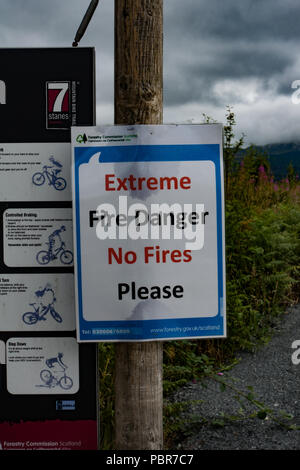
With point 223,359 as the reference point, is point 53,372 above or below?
above

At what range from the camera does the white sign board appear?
296 centimetres

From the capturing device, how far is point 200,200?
2.98 meters

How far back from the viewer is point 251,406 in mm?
4324

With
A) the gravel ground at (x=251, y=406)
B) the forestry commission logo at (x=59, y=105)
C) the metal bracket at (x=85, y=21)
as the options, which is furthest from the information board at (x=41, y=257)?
the gravel ground at (x=251, y=406)

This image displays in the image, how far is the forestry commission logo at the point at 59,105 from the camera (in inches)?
123

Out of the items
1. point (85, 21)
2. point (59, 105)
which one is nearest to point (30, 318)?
point (59, 105)

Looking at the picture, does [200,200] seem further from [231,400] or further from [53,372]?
[231,400]

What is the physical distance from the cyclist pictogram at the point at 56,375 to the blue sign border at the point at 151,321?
32 cm

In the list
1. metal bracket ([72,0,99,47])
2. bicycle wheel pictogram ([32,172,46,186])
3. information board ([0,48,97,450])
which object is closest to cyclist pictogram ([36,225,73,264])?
information board ([0,48,97,450])

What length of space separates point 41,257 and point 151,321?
30.5 inches

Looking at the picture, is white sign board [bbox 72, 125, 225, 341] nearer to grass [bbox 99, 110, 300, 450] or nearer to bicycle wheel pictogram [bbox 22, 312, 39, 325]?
bicycle wheel pictogram [bbox 22, 312, 39, 325]
